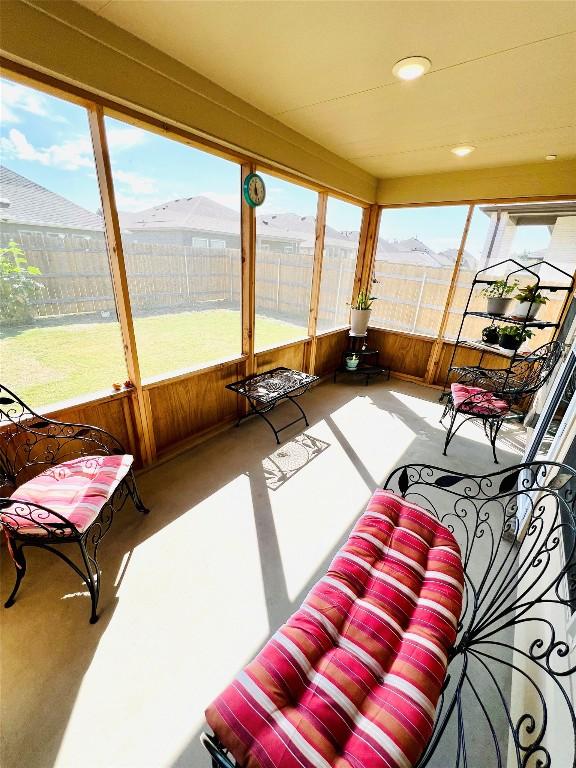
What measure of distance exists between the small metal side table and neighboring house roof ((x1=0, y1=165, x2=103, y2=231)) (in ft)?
10.8

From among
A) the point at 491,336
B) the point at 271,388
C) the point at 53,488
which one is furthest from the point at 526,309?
the point at 53,488

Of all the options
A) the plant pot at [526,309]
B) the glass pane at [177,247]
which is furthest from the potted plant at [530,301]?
the glass pane at [177,247]

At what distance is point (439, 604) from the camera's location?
3.64 ft

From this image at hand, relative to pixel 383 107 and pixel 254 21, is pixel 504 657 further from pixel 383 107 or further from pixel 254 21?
pixel 383 107

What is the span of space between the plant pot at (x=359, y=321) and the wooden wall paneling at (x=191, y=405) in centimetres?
200

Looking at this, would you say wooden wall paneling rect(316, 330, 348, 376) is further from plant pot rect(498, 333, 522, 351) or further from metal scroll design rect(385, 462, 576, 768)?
metal scroll design rect(385, 462, 576, 768)

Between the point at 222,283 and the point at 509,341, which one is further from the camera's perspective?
the point at 509,341

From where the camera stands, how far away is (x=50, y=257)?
174 centimetres

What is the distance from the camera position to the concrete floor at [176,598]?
3.61ft

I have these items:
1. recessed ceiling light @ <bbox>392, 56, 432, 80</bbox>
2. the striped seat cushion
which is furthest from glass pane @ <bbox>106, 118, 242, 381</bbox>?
the striped seat cushion

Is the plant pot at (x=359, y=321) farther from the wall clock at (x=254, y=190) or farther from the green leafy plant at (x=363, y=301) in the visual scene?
the wall clock at (x=254, y=190)

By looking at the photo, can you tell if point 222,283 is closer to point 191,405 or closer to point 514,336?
point 191,405

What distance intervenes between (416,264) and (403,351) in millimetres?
1168

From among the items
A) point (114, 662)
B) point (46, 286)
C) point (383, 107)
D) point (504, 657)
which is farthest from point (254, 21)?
point (504, 657)
